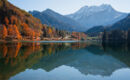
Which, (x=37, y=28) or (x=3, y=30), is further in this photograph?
(x=37, y=28)

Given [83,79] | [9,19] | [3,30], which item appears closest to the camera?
[83,79]

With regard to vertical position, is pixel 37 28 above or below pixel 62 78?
above

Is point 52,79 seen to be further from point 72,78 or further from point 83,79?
point 83,79

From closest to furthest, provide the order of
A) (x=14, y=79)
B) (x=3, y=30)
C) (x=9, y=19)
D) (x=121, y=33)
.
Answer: (x=14, y=79) → (x=3, y=30) → (x=9, y=19) → (x=121, y=33)

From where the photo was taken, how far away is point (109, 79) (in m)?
17.8

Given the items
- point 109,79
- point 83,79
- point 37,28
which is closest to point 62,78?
point 83,79

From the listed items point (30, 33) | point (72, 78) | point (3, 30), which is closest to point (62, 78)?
point (72, 78)

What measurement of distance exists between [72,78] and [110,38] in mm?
174971

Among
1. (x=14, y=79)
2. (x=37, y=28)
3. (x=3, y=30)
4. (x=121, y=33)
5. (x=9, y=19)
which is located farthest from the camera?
(x=37, y=28)

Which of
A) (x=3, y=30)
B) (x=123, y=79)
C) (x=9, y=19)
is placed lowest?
(x=123, y=79)

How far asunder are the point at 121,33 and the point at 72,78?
17052 centimetres

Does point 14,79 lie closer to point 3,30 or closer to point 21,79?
point 21,79

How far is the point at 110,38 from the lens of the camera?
182 meters

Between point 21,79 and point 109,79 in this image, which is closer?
point 21,79
